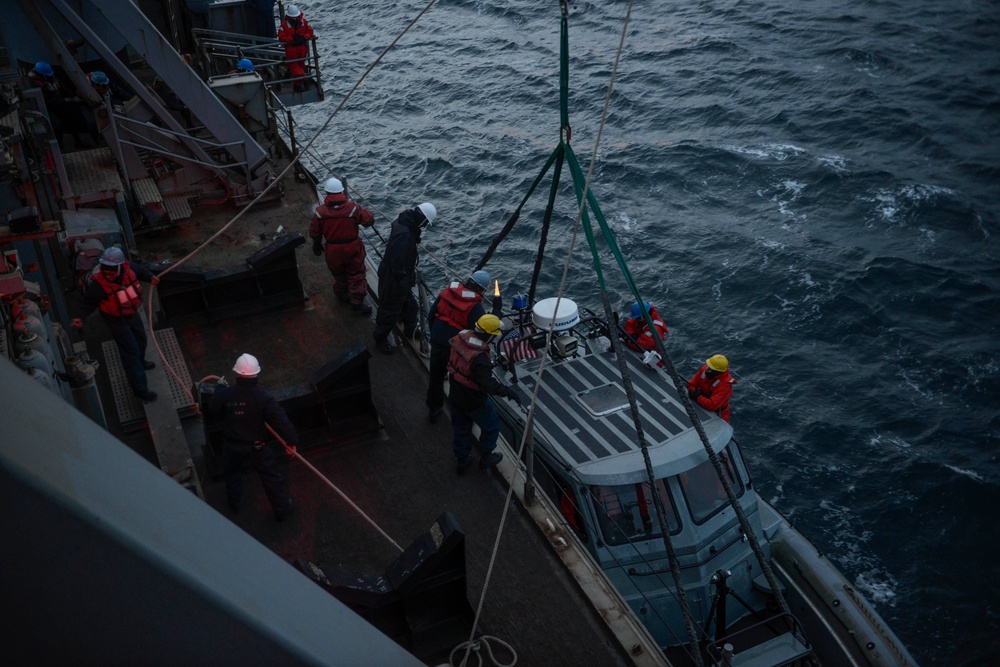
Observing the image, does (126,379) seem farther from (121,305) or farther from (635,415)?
(635,415)

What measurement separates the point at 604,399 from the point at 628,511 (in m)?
1.44

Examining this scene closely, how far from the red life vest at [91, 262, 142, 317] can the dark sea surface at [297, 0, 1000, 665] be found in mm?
11654

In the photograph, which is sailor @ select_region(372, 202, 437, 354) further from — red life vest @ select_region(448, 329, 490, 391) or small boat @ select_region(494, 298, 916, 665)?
red life vest @ select_region(448, 329, 490, 391)

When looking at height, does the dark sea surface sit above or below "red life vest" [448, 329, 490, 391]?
below

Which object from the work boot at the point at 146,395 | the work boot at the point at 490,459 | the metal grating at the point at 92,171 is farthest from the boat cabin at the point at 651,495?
the metal grating at the point at 92,171

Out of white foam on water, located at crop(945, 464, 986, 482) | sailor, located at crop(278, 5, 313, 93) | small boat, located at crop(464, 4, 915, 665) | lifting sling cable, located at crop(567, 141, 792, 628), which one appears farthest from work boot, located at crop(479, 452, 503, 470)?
sailor, located at crop(278, 5, 313, 93)

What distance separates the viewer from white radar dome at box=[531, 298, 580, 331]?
10953 millimetres

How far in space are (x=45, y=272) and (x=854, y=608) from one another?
1116cm

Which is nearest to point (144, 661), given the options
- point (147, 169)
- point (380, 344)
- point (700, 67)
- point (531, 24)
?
point (380, 344)

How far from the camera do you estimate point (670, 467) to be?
973 cm

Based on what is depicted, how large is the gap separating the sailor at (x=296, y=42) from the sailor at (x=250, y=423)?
42.1 feet

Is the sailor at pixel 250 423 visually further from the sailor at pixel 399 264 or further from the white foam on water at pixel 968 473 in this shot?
the white foam on water at pixel 968 473

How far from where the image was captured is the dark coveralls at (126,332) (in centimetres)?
897

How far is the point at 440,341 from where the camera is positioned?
31.1 feet
